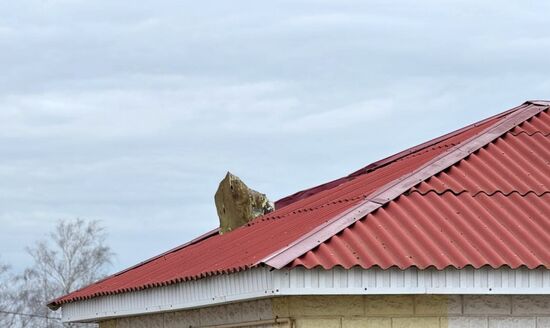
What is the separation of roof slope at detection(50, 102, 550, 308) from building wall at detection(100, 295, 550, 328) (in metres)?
0.41

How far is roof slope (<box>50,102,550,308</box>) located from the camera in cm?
974

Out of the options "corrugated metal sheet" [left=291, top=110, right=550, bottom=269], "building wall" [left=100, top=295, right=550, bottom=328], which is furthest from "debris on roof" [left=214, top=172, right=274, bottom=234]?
"building wall" [left=100, top=295, right=550, bottom=328]

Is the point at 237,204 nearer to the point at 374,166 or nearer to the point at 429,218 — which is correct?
the point at 374,166

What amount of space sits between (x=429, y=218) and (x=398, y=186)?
2.28 feet

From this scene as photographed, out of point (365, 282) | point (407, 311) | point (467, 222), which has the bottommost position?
point (407, 311)

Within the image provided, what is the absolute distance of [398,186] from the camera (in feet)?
36.5

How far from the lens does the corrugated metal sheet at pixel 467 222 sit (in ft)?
31.7

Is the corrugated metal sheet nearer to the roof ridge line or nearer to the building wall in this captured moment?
the roof ridge line

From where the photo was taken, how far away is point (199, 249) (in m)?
14.0

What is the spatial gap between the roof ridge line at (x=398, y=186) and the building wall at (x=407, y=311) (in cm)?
47

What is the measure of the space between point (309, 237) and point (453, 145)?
3300mm

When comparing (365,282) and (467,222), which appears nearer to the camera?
(365,282)

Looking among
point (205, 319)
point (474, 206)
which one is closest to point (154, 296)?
point (205, 319)

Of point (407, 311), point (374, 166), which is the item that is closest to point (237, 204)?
point (374, 166)
